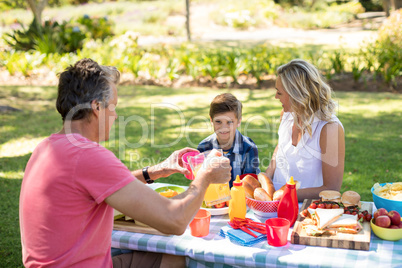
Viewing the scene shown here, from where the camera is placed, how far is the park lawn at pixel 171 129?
511 cm

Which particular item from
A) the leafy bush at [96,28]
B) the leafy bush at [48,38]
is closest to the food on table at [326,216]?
the leafy bush at [48,38]

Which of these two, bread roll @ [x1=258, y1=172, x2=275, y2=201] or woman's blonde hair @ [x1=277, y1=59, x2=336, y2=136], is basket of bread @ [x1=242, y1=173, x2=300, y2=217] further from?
woman's blonde hair @ [x1=277, y1=59, x2=336, y2=136]

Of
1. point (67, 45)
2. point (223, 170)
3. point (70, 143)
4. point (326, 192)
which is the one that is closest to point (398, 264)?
point (326, 192)

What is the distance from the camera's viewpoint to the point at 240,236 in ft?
7.25

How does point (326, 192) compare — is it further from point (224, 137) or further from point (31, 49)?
point (31, 49)

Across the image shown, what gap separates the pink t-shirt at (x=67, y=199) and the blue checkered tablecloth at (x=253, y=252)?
1.34ft

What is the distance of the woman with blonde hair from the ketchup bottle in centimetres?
68

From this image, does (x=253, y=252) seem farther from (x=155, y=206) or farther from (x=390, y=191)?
(x=390, y=191)

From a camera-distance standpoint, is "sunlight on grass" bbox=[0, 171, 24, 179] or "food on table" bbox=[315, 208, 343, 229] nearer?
"food on table" bbox=[315, 208, 343, 229]

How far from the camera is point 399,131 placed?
6.54 m

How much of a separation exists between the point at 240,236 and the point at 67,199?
95cm

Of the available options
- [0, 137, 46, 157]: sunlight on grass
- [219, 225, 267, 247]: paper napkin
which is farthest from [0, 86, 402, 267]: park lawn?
[219, 225, 267, 247]: paper napkin

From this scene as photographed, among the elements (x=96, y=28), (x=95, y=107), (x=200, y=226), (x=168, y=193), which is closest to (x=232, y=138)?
(x=168, y=193)

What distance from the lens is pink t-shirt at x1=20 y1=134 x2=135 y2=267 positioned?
1.79 metres
